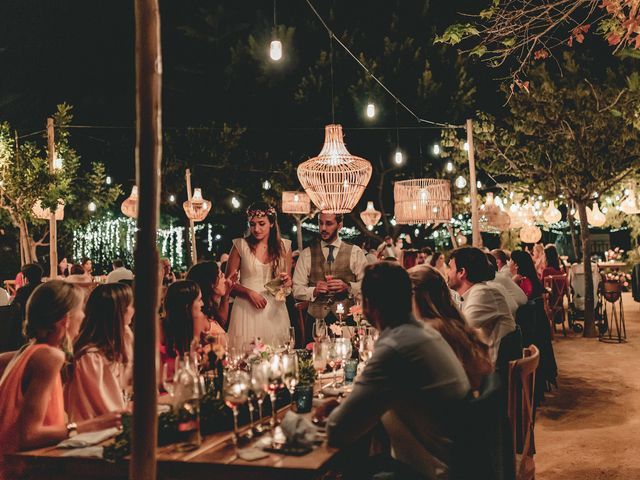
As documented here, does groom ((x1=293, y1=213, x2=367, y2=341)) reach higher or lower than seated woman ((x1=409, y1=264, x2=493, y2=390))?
higher

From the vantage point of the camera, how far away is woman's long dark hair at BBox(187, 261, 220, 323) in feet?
14.8

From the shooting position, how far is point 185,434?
2.23 metres

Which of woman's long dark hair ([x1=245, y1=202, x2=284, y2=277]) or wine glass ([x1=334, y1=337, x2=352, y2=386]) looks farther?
woman's long dark hair ([x1=245, y1=202, x2=284, y2=277])

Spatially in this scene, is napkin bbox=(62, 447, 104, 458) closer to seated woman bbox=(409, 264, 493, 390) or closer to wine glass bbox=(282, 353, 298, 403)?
wine glass bbox=(282, 353, 298, 403)

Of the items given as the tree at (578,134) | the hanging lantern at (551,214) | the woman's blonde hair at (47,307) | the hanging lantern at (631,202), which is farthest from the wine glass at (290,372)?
→ the hanging lantern at (551,214)

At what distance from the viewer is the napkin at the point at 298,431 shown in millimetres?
2125

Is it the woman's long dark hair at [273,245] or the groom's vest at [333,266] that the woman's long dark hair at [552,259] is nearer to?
the groom's vest at [333,266]

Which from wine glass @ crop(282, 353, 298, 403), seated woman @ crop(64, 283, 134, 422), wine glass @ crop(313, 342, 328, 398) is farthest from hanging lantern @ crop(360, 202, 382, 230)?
wine glass @ crop(282, 353, 298, 403)

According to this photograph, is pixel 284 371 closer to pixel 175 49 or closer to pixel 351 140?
pixel 351 140

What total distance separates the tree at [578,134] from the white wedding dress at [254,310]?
6451 millimetres

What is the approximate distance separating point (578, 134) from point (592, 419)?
5.29 meters

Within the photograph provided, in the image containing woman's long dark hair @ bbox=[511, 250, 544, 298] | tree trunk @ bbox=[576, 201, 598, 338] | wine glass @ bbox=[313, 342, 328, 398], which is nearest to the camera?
wine glass @ bbox=[313, 342, 328, 398]

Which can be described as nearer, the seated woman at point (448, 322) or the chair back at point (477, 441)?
the chair back at point (477, 441)

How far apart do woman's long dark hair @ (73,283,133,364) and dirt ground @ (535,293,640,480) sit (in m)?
2.98
